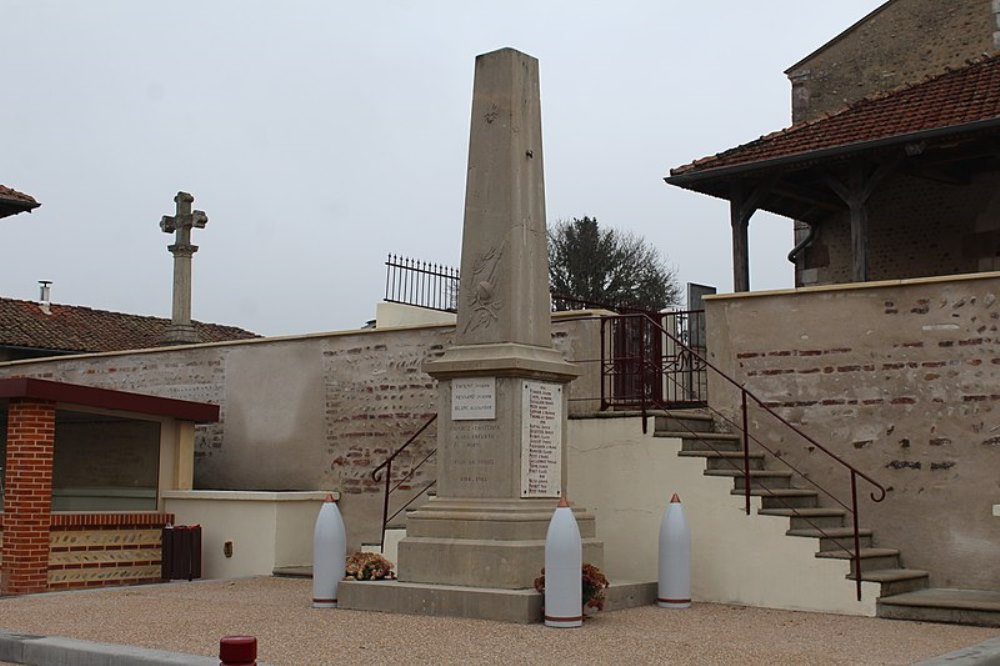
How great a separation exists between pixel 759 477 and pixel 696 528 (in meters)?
0.80

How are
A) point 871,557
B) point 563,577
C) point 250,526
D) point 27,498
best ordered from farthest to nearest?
point 250,526 → point 27,498 → point 871,557 → point 563,577

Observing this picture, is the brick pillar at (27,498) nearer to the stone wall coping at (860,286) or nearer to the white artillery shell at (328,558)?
the white artillery shell at (328,558)

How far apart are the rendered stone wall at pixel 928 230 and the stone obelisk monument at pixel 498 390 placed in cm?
795

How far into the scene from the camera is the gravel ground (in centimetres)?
789

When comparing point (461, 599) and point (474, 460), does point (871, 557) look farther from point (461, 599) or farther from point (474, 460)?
point (461, 599)

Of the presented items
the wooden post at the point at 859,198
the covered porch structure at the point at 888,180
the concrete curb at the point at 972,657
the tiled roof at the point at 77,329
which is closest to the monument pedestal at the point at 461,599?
the concrete curb at the point at 972,657

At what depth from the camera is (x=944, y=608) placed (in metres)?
9.94

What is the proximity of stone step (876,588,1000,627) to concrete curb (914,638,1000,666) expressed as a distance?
4.54 ft

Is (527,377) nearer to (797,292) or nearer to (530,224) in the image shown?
(530,224)

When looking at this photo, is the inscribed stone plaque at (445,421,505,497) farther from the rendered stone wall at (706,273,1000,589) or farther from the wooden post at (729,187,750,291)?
the wooden post at (729,187,750,291)

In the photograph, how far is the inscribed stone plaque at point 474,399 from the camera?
10.4 metres

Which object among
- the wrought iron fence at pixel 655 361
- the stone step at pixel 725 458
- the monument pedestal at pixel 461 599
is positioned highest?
the wrought iron fence at pixel 655 361

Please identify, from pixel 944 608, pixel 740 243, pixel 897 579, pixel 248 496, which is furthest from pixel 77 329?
pixel 944 608

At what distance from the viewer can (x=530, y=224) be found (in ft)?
35.3
